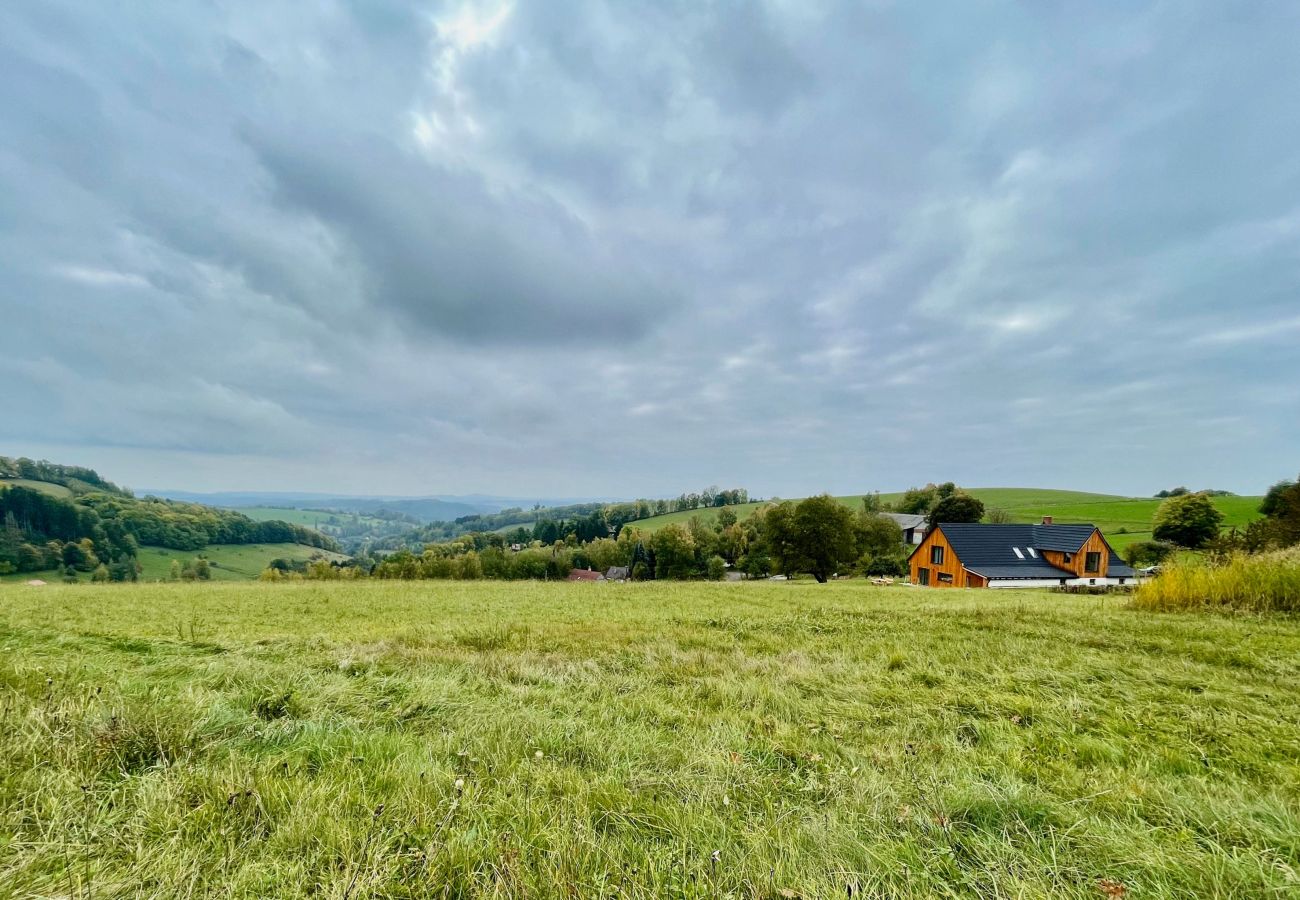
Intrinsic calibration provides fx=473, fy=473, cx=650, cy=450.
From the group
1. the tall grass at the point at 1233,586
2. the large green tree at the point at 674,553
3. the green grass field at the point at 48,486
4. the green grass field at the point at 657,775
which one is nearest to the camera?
the green grass field at the point at 657,775

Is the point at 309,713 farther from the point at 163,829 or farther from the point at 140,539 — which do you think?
the point at 140,539

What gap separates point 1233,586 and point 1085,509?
344 feet

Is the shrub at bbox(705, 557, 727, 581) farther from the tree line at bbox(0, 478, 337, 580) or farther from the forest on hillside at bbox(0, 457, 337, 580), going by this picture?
the forest on hillside at bbox(0, 457, 337, 580)

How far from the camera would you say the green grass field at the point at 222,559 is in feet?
269

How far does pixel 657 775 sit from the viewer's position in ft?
9.49

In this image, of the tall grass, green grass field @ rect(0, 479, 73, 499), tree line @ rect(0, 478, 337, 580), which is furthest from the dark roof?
green grass field @ rect(0, 479, 73, 499)

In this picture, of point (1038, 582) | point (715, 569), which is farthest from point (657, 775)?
point (715, 569)

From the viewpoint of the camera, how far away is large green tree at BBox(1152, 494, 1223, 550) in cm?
5400

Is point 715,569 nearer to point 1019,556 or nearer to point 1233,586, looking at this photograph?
point 1019,556

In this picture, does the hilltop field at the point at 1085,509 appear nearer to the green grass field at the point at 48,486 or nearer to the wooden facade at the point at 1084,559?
the wooden facade at the point at 1084,559

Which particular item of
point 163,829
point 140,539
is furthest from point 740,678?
point 140,539

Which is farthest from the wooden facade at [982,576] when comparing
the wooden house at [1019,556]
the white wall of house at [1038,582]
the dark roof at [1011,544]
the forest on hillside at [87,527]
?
the forest on hillside at [87,527]

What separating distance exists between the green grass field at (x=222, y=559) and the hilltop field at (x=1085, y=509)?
87.7 m

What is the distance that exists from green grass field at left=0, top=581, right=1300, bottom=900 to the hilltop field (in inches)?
3010
